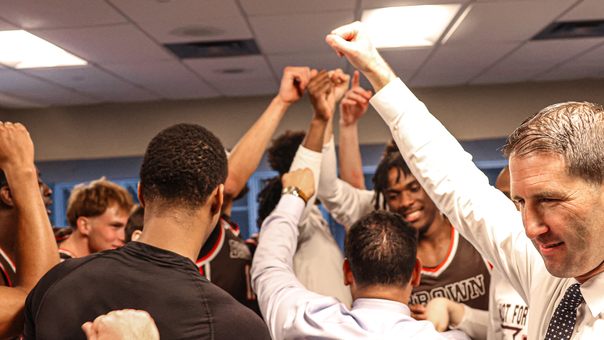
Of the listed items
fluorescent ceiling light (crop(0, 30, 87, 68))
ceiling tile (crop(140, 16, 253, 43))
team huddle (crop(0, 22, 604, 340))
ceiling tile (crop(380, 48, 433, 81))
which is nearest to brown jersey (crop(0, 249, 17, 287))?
team huddle (crop(0, 22, 604, 340))

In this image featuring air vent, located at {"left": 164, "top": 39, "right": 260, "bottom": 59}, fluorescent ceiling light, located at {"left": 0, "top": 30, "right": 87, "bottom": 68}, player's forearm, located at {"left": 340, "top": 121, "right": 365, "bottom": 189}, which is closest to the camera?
player's forearm, located at {"left": 340, "top": 121, "right": 365, "bottom": 189}

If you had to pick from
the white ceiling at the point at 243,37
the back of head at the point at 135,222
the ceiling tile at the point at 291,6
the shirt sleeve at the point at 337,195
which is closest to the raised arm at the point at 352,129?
the shirt sleeve at the point at 337,195

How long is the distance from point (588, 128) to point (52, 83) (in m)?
→ 5.70

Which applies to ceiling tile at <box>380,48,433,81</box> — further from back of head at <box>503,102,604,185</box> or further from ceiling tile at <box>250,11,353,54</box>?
back of head at <box>503,102,604,185</box>

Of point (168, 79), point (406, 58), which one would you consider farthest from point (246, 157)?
point (168, 79)

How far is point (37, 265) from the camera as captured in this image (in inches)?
42.6

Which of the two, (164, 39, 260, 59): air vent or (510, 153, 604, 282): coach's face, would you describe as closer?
(510, 153, 604, 282): coach's face

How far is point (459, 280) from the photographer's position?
1.72m

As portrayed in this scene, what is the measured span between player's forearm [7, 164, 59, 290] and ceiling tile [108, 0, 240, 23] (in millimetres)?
2330

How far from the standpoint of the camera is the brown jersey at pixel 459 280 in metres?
1.70

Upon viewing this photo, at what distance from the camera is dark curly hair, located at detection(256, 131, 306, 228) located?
6.55 ft

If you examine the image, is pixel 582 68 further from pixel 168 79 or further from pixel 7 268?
pixel 7 268

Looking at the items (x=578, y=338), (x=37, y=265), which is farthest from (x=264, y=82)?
(x=578, y=338)

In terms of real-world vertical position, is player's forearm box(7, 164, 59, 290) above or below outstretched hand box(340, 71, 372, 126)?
below
